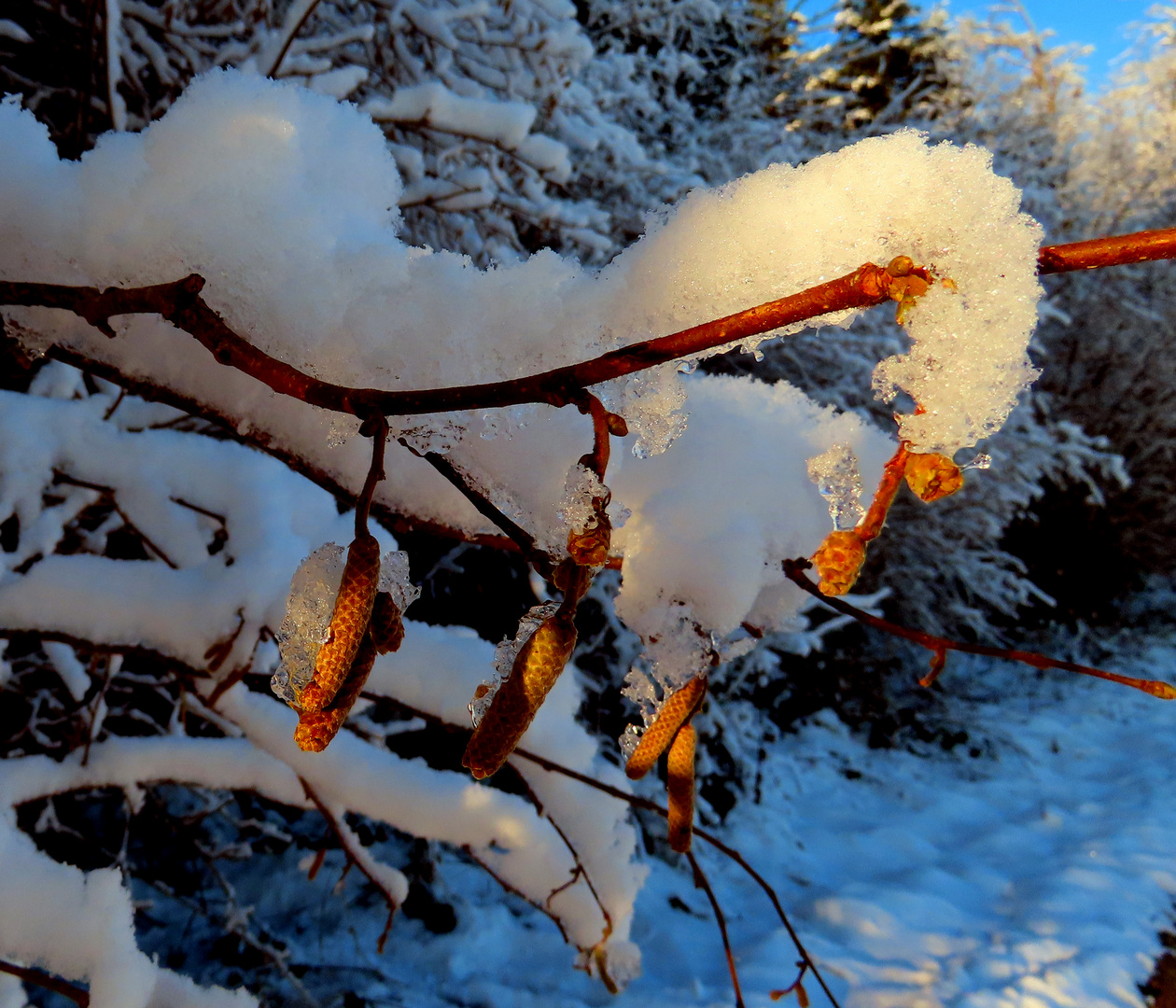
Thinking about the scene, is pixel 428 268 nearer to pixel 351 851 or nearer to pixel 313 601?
pixel 313 601

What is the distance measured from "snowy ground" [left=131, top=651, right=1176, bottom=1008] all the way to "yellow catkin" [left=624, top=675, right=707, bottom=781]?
106 inches

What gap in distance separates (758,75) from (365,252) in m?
6.45

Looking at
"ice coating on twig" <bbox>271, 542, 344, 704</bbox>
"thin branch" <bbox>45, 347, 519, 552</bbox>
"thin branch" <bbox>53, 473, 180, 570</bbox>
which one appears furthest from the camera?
"thin branch" <bbox>53, 473, 180, 570</bbox>

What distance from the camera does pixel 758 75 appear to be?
5969 mm

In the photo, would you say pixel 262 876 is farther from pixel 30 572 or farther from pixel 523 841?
pixel 30 572

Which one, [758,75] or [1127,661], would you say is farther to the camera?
[1127,661]

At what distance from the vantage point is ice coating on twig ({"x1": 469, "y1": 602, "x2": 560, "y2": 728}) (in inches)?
18.5

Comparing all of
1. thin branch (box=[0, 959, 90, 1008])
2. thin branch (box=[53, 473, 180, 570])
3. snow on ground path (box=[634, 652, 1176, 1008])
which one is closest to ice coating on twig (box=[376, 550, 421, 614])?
thin branch (box=[0, 959, 90, 1008])

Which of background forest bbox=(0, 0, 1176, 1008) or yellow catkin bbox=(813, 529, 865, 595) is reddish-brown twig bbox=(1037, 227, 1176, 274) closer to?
yellow catkin bbox=(813, 529, 865, 595)

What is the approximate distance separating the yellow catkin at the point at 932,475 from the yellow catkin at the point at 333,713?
348mm

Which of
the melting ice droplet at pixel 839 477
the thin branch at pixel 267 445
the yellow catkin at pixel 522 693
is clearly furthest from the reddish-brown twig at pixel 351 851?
the melting ice droplet at pixel 839 477

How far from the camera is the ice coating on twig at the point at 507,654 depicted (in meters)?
0.47

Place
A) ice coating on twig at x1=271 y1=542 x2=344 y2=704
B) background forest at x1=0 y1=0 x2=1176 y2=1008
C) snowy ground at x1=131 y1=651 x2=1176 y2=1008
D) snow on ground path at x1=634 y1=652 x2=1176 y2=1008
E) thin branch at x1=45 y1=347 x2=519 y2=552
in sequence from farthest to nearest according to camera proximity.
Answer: snow on ground path at x1=634 y1=652 x2=1176 y2=1008, snowy ground at x1=131 y1=651 x2=1176 y2=1008, background forest at x1=0 y1=0 x2=1176 y2=1008, thin branch at x1=45 y1=347 x2=519 y2=552, ice coating on twig at x1=271 y1=542 x2=344 y2=704

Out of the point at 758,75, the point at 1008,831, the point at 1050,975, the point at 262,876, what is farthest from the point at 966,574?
the point at 262,876
